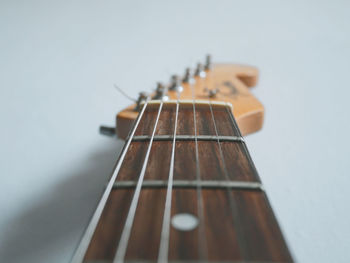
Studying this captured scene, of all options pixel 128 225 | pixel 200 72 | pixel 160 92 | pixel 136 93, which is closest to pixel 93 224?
pixel 128 225

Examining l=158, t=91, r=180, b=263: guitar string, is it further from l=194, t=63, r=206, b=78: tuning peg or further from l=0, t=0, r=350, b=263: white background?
l=194, t=63, r=206, b=78: tuning peg

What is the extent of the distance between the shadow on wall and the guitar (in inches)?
6.4

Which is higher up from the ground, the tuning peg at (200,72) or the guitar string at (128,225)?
the tuning peg at (200,72)

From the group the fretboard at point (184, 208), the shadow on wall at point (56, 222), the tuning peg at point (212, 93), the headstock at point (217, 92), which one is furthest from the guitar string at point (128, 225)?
the tuning peg at point (212, 93)

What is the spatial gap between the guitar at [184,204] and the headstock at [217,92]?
0.16 m

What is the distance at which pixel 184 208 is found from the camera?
1.23 ft

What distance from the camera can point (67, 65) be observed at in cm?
155

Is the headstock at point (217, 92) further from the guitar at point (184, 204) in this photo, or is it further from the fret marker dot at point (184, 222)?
the fret marker dot at point (184, 222)

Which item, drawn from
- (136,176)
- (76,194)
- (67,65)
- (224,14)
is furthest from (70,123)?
(224,14)

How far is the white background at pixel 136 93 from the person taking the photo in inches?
27.3

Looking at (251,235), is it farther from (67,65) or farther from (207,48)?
(207,48)

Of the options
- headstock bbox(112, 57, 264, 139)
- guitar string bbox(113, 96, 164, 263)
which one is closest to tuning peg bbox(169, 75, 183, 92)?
headstock bbox(112, 57, 264, 139)

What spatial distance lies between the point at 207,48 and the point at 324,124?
35.7 inches

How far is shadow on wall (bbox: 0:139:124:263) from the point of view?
0.61 meters
